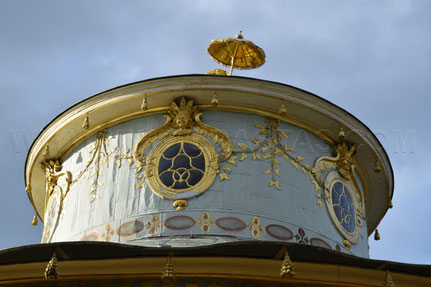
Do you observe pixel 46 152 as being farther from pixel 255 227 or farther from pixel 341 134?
pixel 341 134

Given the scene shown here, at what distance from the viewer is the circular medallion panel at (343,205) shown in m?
18.0

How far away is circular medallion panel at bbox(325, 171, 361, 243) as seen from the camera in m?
18.0

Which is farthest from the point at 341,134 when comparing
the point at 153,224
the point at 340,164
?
the point at 153,224

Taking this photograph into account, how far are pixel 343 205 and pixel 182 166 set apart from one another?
3.83 m

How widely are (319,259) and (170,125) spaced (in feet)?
17.3

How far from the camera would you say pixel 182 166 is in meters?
17.2

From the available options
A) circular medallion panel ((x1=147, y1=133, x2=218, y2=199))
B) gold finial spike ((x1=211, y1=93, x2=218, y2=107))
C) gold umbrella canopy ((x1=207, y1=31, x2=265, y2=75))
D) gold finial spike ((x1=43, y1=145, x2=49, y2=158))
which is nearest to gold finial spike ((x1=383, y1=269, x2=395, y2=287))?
circular medallion panel ((x1=147, y1=133, x2=218, y2=199))

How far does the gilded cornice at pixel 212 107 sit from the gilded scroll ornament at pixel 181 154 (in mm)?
404

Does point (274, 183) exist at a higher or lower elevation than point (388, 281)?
higher

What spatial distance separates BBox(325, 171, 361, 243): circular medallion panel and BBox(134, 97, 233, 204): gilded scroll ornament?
8.19 feet

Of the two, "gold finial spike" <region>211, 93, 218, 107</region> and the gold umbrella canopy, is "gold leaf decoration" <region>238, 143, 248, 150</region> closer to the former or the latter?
"gold finial spike" <region>211, 93, 218, 107</region>

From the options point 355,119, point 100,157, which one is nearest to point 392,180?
point 355,119

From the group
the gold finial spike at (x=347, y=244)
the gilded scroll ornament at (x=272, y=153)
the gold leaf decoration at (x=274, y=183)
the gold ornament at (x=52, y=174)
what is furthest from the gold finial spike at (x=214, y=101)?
the gold finial spike at (x=347, y=244)

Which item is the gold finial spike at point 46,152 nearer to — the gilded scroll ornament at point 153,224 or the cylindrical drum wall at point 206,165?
the cylindrical drum wall at point 206,165
